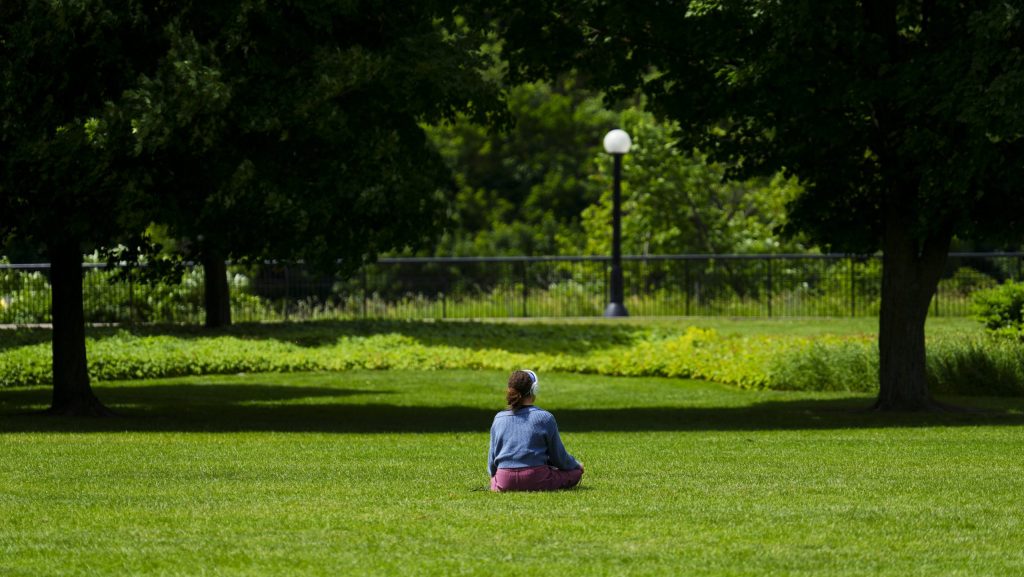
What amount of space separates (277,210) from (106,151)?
1768 mm

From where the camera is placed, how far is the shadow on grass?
17266mm

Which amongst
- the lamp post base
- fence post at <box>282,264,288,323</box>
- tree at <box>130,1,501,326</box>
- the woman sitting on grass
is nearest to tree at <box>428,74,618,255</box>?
fence post at <box>282,264,288,323</box>

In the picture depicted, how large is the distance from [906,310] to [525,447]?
9053 millimetres

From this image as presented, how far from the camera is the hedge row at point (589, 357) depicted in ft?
71.8

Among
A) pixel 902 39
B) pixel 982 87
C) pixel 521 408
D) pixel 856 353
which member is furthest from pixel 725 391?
pixel 521 408

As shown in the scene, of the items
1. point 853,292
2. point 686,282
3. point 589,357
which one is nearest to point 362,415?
point 589,357

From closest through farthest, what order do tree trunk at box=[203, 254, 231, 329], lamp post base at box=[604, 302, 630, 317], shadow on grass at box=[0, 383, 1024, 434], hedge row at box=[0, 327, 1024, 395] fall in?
shadow on grass at box=[0, 383, 1024, 434]
hedge row at box=[0, 327, 1024, 395]
tree trunk at box=[203, 254, 231, 329]
lamp post base at box=[604, 302, 630, 317]

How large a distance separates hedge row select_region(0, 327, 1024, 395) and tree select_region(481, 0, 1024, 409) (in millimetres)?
3325

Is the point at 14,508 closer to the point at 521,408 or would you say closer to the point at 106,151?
the point at 521,408

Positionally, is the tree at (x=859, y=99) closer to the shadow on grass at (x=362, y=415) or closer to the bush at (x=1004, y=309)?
the shadow on grass at (x=362, y=415)

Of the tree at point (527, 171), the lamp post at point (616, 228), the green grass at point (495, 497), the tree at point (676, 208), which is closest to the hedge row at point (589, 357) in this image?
the green grass at point (495, 497)

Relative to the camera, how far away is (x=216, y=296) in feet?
96.5

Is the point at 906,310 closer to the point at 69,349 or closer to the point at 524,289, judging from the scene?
the point at 69,349

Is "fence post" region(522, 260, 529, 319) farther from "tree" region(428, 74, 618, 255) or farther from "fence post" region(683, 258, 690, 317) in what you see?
"tree" region(428, 74, 618, 255)
